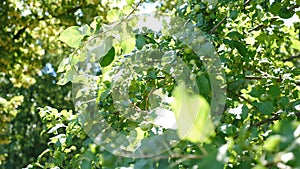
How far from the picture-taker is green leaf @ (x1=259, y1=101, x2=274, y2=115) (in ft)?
4.55

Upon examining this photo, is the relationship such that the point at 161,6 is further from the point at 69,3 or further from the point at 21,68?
the point at 21,68

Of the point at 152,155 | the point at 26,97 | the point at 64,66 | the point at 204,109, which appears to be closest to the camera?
the point at 204,109

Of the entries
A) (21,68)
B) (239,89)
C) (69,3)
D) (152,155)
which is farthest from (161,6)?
(152,155)

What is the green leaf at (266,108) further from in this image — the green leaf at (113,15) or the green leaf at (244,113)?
the green leaf at (113,15)

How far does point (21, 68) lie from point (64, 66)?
4.12m

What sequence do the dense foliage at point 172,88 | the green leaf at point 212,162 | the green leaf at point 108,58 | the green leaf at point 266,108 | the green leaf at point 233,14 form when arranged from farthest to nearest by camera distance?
the green leaf at point 233,14
the green leaf at point 266,108
the green leaf at point 108,58
the dense foliage at point 172,88
the green leaf at point 212,162

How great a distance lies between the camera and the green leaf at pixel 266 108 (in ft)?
4.55

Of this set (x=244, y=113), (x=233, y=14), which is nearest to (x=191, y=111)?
(x=244, y=113)

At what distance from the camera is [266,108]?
4.58 feet

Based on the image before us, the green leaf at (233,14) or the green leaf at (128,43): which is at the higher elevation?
the green leaf at (233,14)

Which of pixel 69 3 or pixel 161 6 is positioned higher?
pixel 69 3

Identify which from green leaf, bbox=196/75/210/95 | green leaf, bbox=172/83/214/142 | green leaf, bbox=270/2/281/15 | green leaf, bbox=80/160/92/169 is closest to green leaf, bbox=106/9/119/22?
green leaf, bbox=196/75/210/95

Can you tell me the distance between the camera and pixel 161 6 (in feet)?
15.2

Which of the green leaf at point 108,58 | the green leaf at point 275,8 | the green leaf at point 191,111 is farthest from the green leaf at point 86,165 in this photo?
the green leaf at point 275,8
